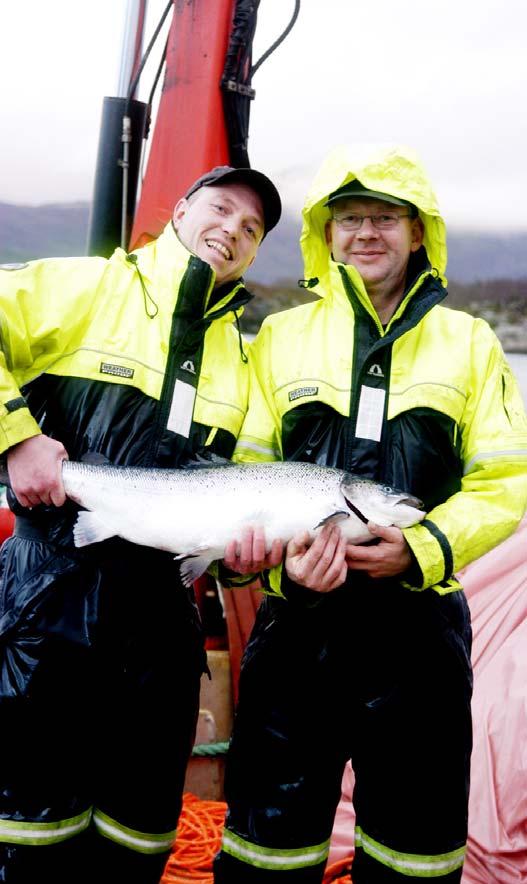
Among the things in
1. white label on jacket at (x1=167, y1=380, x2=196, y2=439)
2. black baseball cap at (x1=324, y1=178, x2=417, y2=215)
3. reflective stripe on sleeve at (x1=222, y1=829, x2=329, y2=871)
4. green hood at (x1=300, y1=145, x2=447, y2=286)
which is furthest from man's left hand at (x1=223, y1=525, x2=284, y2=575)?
black baseball cap at (x1=324, y1=178, x2=417, y2=215)

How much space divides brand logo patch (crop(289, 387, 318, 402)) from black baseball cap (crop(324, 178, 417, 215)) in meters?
0.66

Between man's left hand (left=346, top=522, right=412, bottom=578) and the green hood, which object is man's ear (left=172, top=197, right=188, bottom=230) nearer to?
the green hood

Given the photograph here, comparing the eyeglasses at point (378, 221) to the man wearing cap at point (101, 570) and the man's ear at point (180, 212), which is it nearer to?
the man wearing cap at point (101, 570)

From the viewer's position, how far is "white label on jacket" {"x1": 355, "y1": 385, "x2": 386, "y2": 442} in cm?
238

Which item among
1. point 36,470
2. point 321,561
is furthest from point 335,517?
point 36,470

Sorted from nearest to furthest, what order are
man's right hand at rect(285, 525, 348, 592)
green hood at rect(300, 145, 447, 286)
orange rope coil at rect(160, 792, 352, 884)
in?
1. man's right hand at rect(285, 525, 348, 592)
2. green hood at rect(300, 145, 447, 286)
3. orange rope coil at rect(160, 792, 352, 884)

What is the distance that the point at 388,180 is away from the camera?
2.51 metres

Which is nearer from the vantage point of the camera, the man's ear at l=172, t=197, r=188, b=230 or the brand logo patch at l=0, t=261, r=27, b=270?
the brand logo patch at l=0, t=261, r=27, b=270

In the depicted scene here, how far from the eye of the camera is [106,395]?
238 cm

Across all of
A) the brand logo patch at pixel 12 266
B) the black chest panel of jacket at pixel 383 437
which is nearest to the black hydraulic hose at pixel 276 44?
the black chest panel of jacket at pixel 383 437

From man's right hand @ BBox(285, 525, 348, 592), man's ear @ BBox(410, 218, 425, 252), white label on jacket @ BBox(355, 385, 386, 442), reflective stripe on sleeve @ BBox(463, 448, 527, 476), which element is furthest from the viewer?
man's ear @ BBox(410, 218, 425, 252)

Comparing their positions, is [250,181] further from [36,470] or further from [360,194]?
[36,470]

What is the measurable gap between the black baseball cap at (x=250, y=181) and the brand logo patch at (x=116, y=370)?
75cm

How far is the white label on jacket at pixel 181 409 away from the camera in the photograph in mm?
2436
